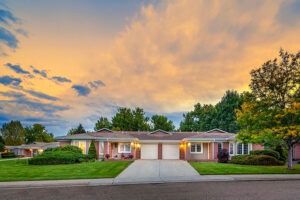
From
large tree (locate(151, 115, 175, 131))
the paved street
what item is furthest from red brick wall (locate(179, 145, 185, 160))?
large tree (locate(151, 115, 175, 131))

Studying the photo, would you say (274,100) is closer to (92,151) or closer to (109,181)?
(109,181)

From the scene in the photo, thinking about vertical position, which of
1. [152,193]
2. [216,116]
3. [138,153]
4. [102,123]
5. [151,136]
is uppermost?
[216,116]

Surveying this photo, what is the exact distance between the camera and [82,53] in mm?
22438

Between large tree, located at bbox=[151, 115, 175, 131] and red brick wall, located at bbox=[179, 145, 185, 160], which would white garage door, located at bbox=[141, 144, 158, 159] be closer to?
red brick wall, located at bbox=[179, 145, 185, 160]

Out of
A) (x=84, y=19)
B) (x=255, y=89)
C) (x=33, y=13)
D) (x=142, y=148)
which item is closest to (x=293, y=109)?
(x=255, y=89)

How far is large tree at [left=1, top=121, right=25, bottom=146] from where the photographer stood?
92.5m

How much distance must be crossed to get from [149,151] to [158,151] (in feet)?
4.41

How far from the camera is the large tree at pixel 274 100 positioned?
20.1 m

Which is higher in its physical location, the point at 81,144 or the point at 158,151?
the point at 81,144

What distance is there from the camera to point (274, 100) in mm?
20812

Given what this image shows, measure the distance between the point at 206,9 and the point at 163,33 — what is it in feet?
12.9

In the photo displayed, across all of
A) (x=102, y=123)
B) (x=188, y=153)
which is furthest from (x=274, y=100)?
(x=102, y=123)

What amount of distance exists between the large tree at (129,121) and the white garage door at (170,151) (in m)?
28.7

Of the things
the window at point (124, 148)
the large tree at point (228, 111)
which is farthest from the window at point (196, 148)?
the large tree at point (228, 111)
